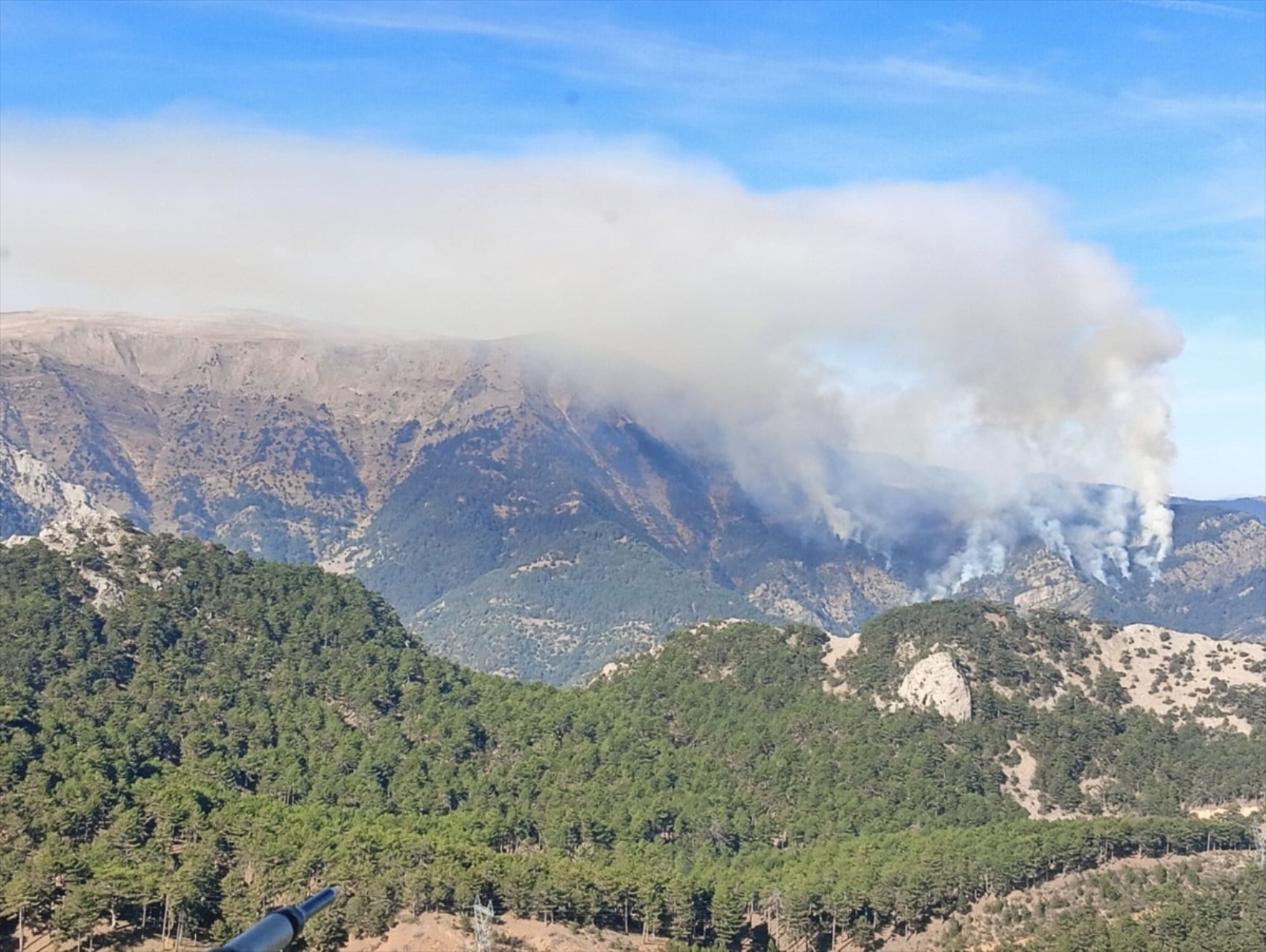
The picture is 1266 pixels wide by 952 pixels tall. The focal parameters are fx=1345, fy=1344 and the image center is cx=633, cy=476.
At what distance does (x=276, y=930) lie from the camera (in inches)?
853

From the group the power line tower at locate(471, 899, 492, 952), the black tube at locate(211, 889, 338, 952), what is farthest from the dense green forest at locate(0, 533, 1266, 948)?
the black tube at locate(211, 889, 338, 952)

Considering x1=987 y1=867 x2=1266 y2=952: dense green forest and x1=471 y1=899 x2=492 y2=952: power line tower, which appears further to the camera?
x1=987 y1=867 x2=1266 y2=952: dense green forest

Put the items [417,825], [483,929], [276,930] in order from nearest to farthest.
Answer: [276,930] < [483,929] < [417,825]

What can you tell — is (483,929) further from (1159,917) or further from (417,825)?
(1159,917)

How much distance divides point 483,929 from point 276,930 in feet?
316

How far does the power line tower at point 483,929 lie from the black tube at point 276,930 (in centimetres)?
9362

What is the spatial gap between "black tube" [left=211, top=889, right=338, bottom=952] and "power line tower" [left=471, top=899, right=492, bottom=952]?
307 ft

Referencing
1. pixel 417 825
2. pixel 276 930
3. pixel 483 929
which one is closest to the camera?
pixel 276 930

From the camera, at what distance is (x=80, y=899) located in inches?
4309

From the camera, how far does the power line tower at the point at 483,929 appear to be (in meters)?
112

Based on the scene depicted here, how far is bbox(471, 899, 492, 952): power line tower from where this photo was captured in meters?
112

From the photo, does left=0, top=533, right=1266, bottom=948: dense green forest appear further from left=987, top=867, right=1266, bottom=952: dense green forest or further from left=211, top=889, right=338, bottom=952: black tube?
left=211, top=889, right=338, bottom=952: black tube

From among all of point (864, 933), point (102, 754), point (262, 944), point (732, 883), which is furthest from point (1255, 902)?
point (262, 944)

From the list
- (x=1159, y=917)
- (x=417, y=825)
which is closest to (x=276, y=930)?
(x=1159, y=917)
